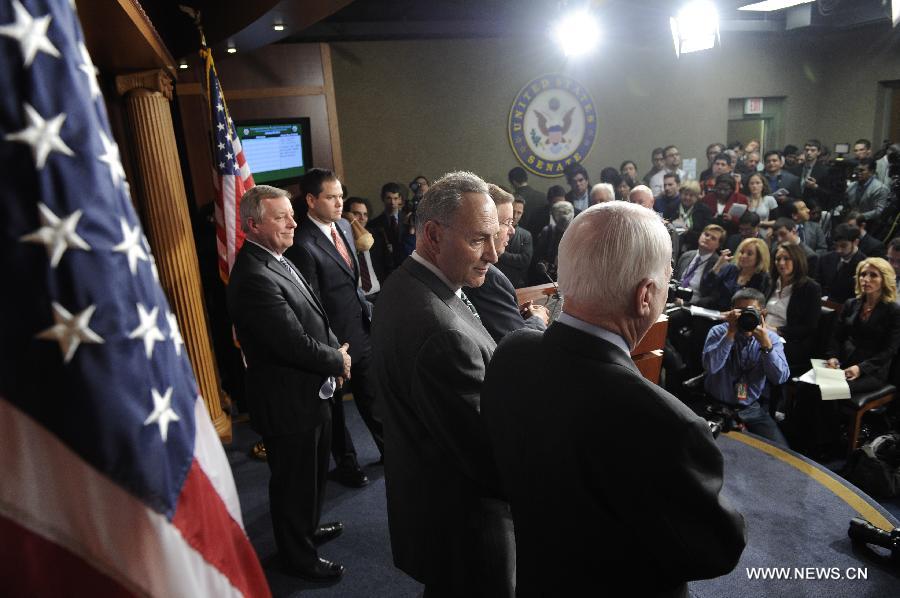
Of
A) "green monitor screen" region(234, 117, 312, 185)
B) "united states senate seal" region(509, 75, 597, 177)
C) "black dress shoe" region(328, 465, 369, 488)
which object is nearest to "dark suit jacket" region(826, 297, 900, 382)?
"black dress shoe" region(328, 465, 369, 488)

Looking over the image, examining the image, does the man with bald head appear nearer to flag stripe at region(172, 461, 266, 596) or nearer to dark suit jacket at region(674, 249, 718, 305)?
flag stripe at region(172, 461, 266, 596)

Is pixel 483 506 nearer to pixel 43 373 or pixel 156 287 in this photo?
pixel 156 287

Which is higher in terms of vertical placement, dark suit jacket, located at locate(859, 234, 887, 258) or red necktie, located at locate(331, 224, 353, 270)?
red necktie, located at locate(331, 224, 353, 270)

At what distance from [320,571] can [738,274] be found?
371 centimetres

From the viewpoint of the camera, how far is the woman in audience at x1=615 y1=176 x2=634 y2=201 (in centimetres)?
724

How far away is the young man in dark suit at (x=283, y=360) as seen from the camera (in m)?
2.29

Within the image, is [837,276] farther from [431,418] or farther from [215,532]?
[215,532]

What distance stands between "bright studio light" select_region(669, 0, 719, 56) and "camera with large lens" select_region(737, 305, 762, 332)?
4.55m

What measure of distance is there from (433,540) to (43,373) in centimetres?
113

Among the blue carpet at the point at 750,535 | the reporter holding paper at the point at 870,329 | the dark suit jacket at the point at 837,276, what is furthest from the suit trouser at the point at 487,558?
the dark suit jacket at the point at 837,276

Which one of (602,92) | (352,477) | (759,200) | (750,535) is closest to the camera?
(750,535)

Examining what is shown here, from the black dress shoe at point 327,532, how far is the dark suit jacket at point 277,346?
755 mm

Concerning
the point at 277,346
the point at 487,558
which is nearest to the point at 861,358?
the point at 487,558

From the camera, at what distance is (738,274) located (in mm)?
4641
